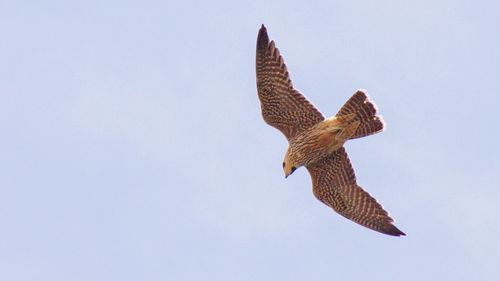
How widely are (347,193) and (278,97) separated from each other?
2.46m

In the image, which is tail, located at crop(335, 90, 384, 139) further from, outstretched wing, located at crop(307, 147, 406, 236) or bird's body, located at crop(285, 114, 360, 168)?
outstretched wing, located at crop(307, 147, 406, 236)

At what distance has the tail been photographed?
21.1 m

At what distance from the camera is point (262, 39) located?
2084 centimetres

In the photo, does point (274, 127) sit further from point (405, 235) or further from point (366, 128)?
point (405, 235)

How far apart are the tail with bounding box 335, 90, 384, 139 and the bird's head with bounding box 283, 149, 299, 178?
1253mm

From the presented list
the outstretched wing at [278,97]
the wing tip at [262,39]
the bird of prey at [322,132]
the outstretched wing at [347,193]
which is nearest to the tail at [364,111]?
the bird of prey at [322,132]

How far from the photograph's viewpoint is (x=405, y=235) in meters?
21.7

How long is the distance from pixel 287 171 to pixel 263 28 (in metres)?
2.80

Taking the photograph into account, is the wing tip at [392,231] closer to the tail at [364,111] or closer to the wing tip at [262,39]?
the tail at [364,111]

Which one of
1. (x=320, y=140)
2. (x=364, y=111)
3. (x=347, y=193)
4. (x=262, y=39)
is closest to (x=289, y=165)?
(x=320, y=140)

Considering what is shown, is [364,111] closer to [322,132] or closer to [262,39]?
[322,132]

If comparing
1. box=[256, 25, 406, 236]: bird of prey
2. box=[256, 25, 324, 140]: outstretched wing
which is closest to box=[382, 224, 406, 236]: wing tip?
box=[256, 25, 406, 236]: bird of prey

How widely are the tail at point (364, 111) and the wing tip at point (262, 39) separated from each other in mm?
1856

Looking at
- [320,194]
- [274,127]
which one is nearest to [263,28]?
[274,127]
